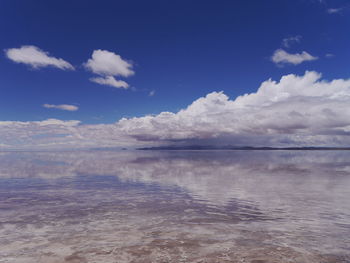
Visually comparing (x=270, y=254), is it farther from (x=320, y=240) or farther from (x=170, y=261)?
(x=170, y=261)

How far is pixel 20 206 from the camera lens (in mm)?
19375

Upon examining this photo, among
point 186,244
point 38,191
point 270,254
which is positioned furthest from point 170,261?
A: point 38,191

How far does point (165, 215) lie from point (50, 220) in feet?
24.4

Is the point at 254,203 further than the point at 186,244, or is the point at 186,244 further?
the point at 254,203

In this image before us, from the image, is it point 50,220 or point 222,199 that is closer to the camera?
point 50,220

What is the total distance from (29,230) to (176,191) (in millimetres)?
14706

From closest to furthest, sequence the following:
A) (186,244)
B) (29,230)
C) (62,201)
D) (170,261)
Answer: (170,261) → (186,244) → (29,230) → (62,201)

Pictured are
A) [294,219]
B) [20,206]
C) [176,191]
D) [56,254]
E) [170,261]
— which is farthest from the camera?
[176,191]

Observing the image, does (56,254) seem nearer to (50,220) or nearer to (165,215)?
(50,220)

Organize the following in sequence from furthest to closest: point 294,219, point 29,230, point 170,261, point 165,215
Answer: point 165,215 → point 294,219 → point 29,230 → point 170,261

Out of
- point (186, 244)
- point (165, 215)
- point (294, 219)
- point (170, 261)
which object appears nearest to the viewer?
point (170, 261)

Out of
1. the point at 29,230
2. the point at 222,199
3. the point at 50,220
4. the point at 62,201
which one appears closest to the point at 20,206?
the point at 62,201

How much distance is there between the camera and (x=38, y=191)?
2603 centimetres

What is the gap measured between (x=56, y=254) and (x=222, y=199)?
14.7 metres
